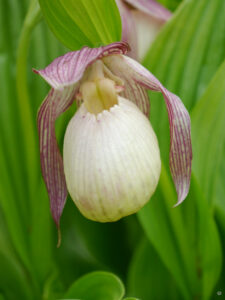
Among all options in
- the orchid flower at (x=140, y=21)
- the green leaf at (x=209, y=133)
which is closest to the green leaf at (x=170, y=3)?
the orchid flower at (x=140, y=21)

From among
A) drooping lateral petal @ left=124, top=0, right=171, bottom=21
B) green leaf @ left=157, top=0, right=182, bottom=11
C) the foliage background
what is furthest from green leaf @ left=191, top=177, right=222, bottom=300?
green leaf @ left=157, top=0, right=182, bottom=11

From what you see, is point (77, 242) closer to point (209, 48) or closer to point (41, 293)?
point (41, 293)

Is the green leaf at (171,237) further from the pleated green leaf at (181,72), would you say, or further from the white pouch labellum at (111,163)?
the white pouch labellum at (111,163)

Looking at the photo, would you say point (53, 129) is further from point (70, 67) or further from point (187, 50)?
point (187, 50)

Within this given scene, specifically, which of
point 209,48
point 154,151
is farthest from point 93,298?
point 209,48

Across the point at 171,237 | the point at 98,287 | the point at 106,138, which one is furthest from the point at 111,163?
the point at 171,237

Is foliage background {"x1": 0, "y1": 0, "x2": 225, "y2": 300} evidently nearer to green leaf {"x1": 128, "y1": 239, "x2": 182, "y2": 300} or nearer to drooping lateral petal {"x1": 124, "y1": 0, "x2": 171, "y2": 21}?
green leaf {"x1": 128, "y1": 239, "x2": 182, "y2": 300}
